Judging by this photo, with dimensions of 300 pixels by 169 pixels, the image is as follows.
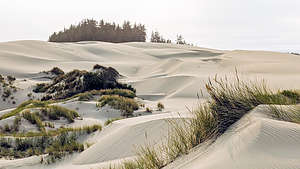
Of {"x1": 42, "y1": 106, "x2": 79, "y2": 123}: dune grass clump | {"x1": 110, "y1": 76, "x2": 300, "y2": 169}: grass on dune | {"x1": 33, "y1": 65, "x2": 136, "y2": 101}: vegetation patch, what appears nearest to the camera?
{"x1": 110, "y1": 76, "x2": 300, "y2": 169}: grass on dune

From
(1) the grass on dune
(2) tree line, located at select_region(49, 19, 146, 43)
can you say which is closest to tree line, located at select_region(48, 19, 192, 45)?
(2) tree line, located at select_region(49, 19, 146, 43)

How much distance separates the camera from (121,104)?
923cm

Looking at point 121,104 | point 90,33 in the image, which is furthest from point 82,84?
point 90,33

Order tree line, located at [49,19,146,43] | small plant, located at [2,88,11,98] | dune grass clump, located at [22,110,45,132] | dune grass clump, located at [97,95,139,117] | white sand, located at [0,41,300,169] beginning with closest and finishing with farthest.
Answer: white sand, located at [0,41,300,169], dune grass clump, located at [22,110,45,132], dune grass clump, located at [97,95,139,117], small plant, located at [2,88,11,98], tree line, located at [49,19,146,43]

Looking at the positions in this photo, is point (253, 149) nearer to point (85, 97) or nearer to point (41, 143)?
point (41, 143)

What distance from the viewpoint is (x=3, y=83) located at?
13.7 m

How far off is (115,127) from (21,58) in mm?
17640

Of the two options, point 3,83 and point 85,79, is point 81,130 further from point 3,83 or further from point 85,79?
point 3,83

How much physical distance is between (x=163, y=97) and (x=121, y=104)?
4.04 meters

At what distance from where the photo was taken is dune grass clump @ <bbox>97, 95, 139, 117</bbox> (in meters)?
8.94

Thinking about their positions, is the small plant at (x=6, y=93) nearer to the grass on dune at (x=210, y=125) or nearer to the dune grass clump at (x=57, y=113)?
the dune grass clump at (x=57, y=113)

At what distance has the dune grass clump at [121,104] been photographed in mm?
8941

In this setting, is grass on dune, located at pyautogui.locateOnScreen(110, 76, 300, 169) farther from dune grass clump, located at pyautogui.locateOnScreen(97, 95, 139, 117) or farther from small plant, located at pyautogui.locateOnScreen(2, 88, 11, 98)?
small plant, located at pyautogui.locateOnScreen(2, 88, 11, 98)

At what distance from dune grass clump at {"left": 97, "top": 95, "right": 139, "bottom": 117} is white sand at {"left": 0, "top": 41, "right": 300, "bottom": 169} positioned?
31cm
